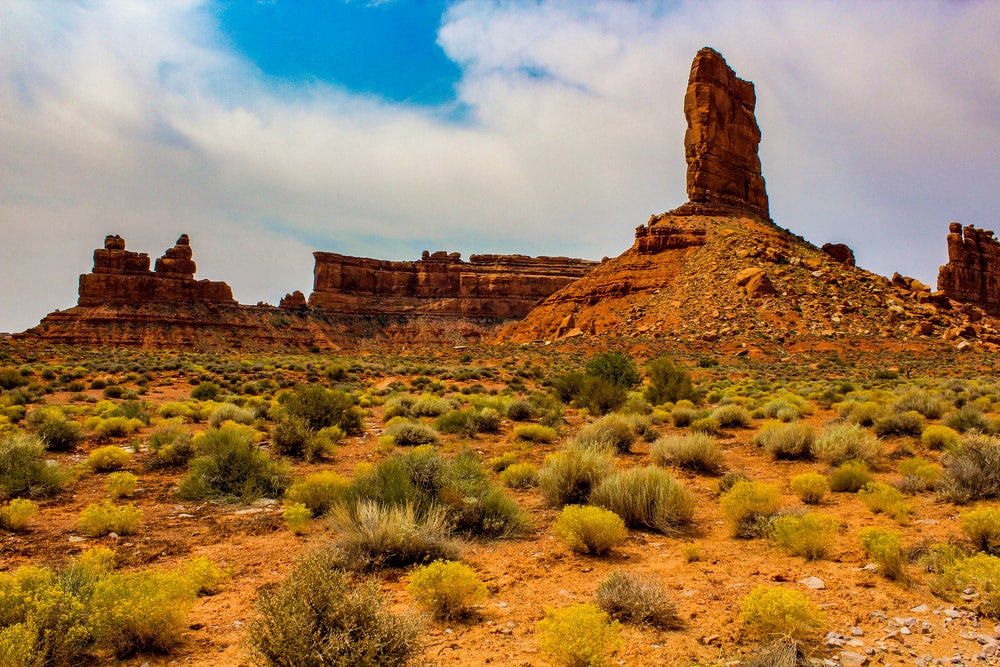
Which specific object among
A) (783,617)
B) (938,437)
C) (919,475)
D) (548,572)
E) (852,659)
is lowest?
A: (548,572)

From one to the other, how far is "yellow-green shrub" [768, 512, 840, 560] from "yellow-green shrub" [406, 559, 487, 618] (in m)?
2.96

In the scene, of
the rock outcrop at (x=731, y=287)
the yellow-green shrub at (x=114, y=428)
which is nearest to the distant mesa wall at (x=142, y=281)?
the rock outcrop at (x=731, y=287)

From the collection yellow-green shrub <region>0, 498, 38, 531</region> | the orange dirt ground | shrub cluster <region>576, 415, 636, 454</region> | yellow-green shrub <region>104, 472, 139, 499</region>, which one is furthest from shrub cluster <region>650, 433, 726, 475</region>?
yellow-green shrub <region>0, 498, 38, 531</region>

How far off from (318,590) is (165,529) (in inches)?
175

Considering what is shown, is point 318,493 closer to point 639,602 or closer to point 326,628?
point 326,628

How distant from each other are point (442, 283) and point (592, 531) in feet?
333

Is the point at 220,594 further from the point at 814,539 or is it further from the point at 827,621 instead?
the point at 814,539

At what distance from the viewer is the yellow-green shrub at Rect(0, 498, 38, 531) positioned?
643 cm

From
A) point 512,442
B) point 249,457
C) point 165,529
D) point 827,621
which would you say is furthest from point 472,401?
point 827,621

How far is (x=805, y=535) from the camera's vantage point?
546cm

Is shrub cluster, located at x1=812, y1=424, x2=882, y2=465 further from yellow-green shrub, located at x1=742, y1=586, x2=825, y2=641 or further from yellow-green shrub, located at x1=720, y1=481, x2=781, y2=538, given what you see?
yellow-green shrub, located at x1=742, y1=586, x2=825, y2=641

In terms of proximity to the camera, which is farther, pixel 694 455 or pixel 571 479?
pixel 694 455

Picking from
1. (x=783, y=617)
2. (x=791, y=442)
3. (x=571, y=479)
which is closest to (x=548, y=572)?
(x=783, y=617)

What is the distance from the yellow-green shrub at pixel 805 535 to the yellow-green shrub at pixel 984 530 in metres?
1.08
